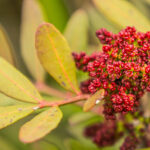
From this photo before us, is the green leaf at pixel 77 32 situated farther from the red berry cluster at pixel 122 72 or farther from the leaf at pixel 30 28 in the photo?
the red berry cluster at pixel 122 72

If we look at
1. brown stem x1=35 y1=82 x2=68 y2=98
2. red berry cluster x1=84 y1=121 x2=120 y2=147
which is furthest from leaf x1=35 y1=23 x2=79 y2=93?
brown stem x1=35 y1=82 x2=68 y2=98

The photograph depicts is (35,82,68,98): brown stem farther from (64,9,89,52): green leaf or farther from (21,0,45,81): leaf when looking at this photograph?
(64,9,89,52): green leaf

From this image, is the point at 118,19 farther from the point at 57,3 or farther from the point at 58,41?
the point at 57,3

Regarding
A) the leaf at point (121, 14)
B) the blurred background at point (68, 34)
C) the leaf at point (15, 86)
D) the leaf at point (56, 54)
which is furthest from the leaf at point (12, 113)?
the leaf at point (121, 14)

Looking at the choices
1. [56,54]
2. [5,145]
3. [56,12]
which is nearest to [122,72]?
[56,54]

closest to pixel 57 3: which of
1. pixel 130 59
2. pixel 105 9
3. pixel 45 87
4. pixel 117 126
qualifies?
pixel 45 87

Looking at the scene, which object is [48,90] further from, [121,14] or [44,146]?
[121,14]
